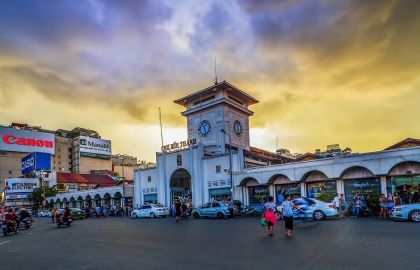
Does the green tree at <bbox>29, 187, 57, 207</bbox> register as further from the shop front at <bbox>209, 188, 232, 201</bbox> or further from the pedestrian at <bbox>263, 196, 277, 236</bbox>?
the pedestrian at <bbox>263, 196, 277, 236</bbox>

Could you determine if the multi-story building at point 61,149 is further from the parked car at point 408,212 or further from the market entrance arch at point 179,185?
the parked car at point 408,212

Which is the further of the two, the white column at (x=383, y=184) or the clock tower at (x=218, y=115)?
the clock tower at (x=218, y=115)

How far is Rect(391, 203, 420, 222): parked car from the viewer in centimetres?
1880

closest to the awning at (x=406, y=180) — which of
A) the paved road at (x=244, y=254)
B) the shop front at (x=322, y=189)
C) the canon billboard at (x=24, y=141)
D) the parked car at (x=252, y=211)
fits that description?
the shop front at (x=322, y=189)

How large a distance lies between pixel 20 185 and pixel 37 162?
41.8 feet

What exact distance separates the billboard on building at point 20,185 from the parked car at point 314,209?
81.6 meters

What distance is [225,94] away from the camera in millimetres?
50469

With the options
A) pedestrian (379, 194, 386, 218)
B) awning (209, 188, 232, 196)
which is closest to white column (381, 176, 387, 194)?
pedestrian (379, 194, 386, 218)

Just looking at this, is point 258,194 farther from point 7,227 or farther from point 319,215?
point 7,227

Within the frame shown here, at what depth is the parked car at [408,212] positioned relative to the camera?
18.8 meters

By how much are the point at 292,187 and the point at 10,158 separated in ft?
360

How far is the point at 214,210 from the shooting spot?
2998cm

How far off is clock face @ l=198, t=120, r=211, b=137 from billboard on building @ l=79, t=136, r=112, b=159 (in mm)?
85857

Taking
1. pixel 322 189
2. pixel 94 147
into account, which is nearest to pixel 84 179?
pixel 94 147
